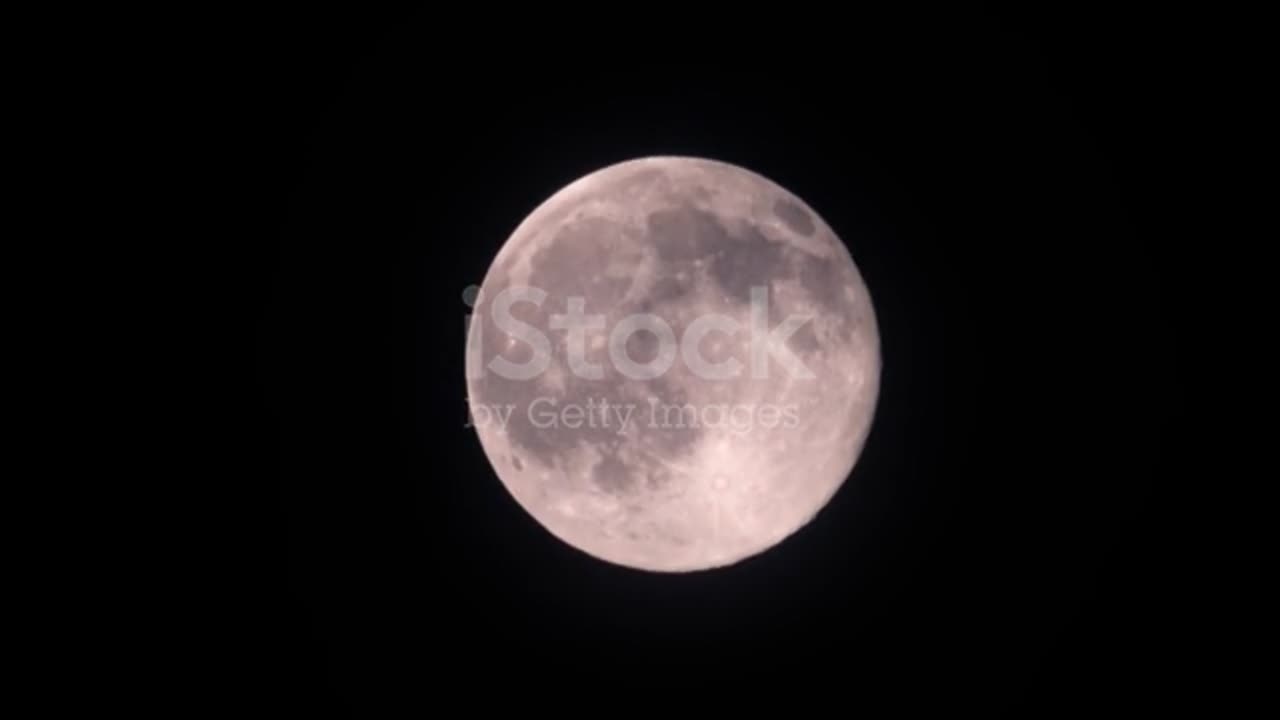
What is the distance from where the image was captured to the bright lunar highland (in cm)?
484

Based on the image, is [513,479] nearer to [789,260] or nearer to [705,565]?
[705,565]

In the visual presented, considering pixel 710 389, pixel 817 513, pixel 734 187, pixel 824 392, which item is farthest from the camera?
pixel 817 513

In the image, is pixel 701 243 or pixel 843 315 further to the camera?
pixel 843 315

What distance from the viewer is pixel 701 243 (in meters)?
4.97

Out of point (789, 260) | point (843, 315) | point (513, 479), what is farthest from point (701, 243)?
point (513, 479)

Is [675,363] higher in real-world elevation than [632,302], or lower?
lower

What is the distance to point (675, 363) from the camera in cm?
480

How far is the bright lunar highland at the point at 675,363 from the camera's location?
4.84 meters

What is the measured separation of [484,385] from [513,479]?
66 centimetres

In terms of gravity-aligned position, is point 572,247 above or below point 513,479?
above

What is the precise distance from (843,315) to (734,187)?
1014 mm

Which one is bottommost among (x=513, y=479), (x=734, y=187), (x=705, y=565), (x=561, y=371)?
(x=705, y=565)

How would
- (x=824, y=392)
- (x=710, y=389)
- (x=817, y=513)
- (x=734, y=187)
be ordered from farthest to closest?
(x=817, y=513)
(x=734, y=187)
(x=824, y=392)
(x=710, y=389)

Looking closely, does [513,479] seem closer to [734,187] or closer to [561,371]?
[561,371]
